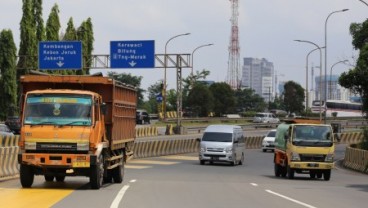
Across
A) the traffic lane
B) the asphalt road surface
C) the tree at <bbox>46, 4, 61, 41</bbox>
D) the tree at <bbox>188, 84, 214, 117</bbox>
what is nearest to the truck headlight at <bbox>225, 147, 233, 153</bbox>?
the asphalt road surface

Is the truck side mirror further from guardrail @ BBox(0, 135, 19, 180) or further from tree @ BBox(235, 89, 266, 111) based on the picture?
tree @ BBox(235, 89, 266, 111)

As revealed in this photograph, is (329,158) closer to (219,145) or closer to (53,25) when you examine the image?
(219,145)

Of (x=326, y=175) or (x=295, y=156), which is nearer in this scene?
(x=295, y=156)

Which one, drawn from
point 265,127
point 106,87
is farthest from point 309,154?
point 265,127

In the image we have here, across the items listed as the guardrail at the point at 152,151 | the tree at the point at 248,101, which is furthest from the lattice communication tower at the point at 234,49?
the guardrail at the point at 152,151

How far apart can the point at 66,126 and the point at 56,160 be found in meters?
0.95

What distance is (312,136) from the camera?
95.0ft

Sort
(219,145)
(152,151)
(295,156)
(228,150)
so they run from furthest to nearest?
(152,151), (228,150), (219,145), (295,156)

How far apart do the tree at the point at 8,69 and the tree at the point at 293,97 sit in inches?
2817

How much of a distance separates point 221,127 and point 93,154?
22.3 m

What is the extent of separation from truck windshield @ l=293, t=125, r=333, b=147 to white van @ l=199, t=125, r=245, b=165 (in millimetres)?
10930

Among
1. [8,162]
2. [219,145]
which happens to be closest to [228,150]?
[219,145]

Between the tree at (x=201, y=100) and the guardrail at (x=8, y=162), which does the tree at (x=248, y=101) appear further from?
the guardrail at (x=8, y=162)

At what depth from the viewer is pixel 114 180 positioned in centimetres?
2391
